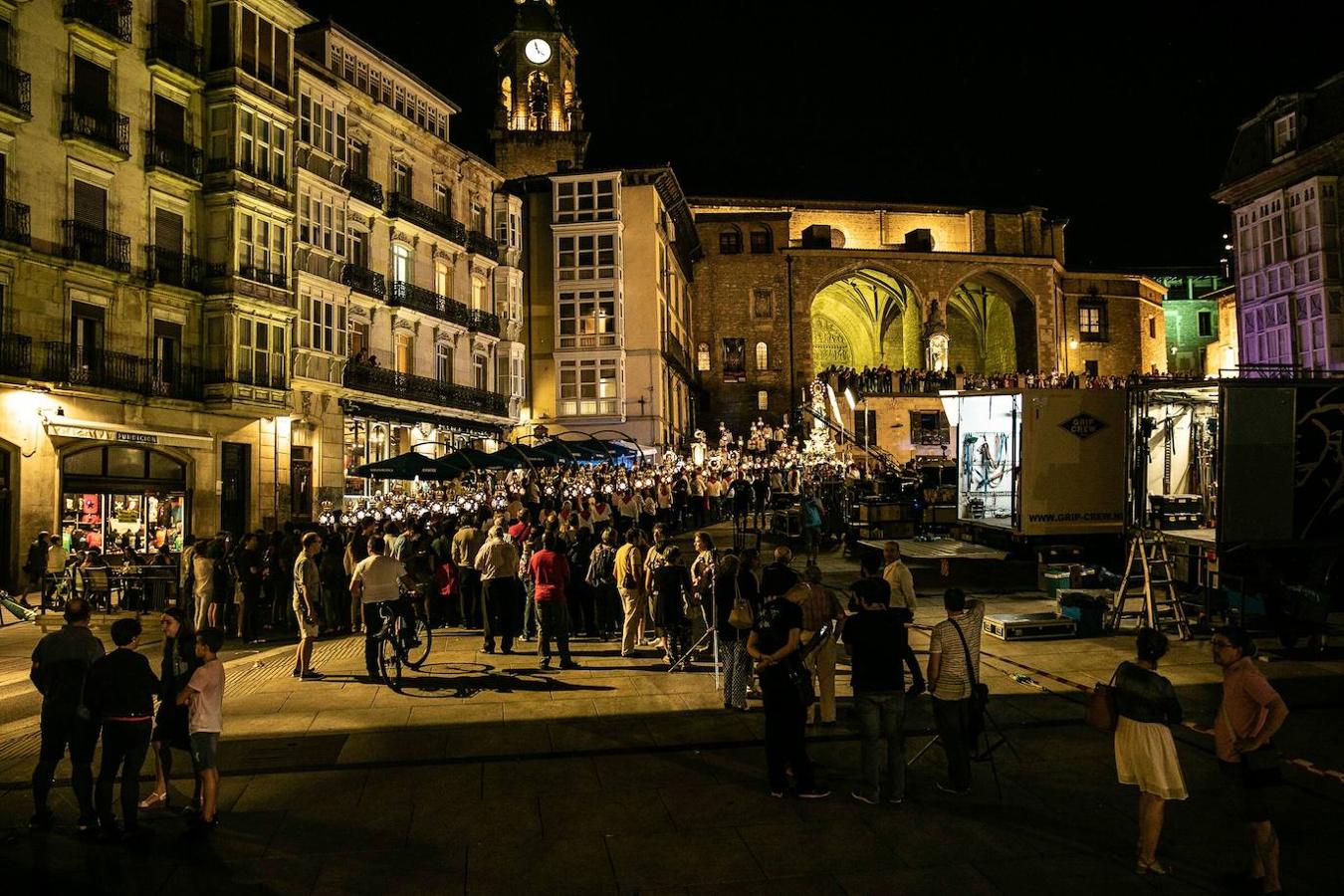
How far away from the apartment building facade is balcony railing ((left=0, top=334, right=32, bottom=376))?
1.6 inches

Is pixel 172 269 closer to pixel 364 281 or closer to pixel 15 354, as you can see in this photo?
pixel 15 354

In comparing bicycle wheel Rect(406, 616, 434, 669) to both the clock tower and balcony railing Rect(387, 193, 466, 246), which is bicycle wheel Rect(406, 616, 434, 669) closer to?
balcony railing Rect(387, 193, 466, 246)

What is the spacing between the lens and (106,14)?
77.3 feet

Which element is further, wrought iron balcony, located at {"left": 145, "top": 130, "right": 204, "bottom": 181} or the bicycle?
wrought iron balcony, located at {"left": 145, "top": 130, "right": 204, "bottom": 181}

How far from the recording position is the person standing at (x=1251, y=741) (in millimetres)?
5488

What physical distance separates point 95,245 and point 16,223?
2.04 metres

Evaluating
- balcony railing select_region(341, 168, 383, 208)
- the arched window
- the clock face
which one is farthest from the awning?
the arched window

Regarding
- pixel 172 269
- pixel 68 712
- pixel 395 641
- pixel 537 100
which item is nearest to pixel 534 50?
pixel 537 100

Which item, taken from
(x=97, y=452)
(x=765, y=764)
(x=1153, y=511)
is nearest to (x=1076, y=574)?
(x=1153, y=511)

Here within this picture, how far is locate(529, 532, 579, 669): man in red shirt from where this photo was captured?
39.1 ft

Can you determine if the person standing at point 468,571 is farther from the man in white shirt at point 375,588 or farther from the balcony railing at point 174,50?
the balcony railing at point 174,50

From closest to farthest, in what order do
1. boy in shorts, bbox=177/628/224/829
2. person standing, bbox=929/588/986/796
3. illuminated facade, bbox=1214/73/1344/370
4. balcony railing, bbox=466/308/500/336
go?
boy in shorts, bbox=177/628/224/829 → person standing, bbox=929/588/986/796 → illuminated facade, bbox=1214/73/1344/370 → balcony railing, bbox=466/308/500/336

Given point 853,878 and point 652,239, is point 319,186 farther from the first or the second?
point 853,878

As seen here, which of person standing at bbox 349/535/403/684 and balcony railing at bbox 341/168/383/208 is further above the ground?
balcony railing at bbox 341/168/383/208
